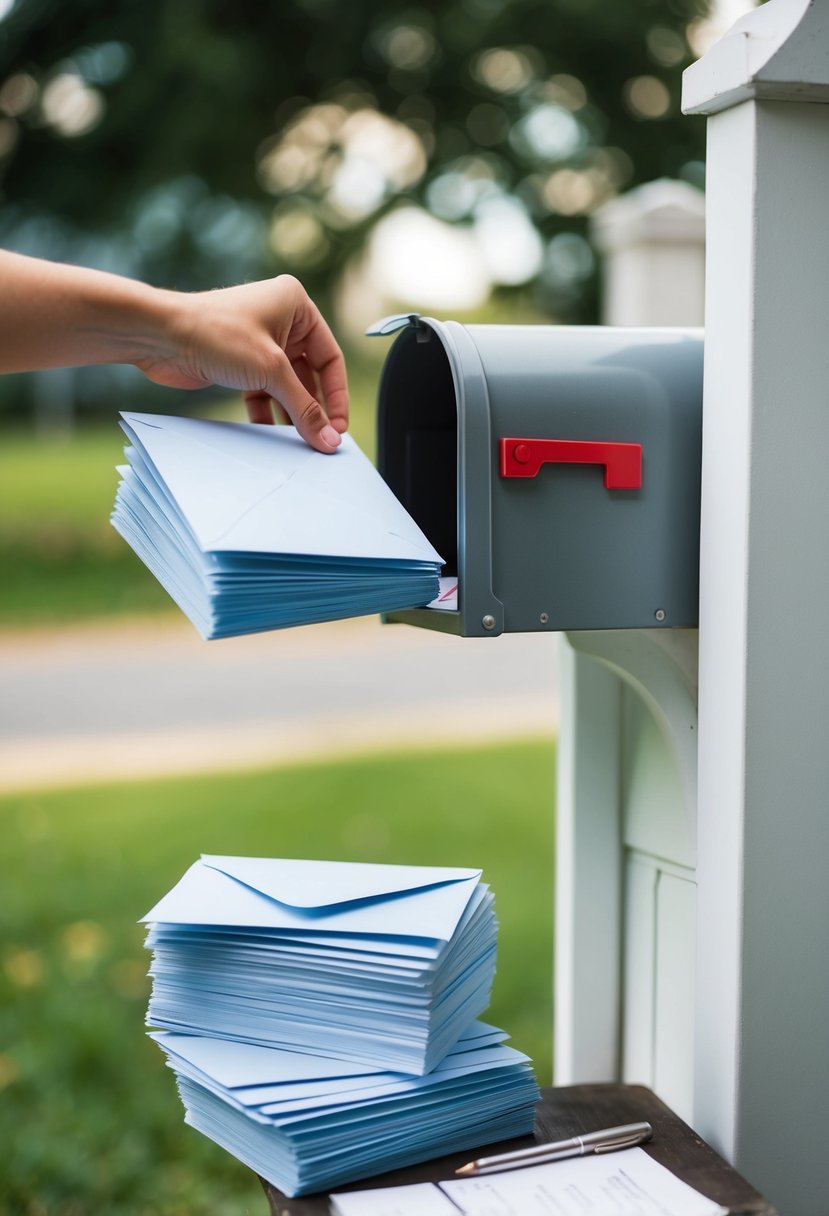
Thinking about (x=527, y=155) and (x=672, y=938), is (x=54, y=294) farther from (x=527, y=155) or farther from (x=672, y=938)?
(x=527, y=155)

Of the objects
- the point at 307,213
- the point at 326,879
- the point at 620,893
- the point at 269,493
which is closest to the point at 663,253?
the point at 620,893

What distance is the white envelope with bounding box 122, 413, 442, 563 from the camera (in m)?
1.09

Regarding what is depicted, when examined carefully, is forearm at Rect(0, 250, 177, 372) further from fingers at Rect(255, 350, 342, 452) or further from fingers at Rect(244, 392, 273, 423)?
fingers at Rect(244, 392, 273, 423)

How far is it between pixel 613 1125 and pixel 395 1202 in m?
0.31

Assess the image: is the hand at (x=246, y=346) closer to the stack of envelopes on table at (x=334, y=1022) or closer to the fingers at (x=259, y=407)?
the fingers at (x=259, y=407)

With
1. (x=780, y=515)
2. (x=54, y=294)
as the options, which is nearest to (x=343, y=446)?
(x=54, y=294)

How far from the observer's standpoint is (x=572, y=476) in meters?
1.25

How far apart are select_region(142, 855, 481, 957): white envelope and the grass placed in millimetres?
1508

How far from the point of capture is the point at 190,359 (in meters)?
1.21

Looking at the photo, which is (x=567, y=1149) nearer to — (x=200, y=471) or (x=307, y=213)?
(x=200, y=471)

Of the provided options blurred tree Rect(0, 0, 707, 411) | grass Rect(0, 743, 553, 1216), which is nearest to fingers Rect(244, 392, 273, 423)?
grass Rect(0, 743, 553, 1216)

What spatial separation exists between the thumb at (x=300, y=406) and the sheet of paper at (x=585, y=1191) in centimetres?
71

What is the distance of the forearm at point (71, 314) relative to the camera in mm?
1157

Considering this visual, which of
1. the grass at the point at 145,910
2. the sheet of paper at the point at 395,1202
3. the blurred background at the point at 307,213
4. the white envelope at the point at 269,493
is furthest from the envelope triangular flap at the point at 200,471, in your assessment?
the blurred background at the point at 307,213
